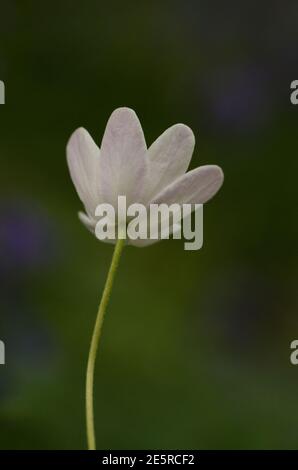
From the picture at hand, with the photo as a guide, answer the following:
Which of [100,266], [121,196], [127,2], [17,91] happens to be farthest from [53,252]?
[121,196]

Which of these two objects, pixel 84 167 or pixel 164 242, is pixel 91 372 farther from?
pixel 164 242

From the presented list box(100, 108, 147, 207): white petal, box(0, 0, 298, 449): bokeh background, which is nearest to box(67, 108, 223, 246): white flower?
box(100, 108, 147, 207): white petal

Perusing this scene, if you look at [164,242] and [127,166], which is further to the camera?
[164,242]

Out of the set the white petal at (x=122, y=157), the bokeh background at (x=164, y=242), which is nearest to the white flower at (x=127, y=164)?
the white petal at (x=122, y=157)

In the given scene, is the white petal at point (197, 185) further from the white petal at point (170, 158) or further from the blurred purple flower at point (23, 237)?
the blurred purple flower at point (23, 237)

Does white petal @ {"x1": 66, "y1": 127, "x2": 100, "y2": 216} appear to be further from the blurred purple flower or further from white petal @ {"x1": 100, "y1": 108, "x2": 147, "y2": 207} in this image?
the blurred purple flower

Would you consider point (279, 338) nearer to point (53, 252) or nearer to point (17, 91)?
point (53, 252)

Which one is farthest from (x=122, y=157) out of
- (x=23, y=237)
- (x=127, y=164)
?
(x=23, y=237)
